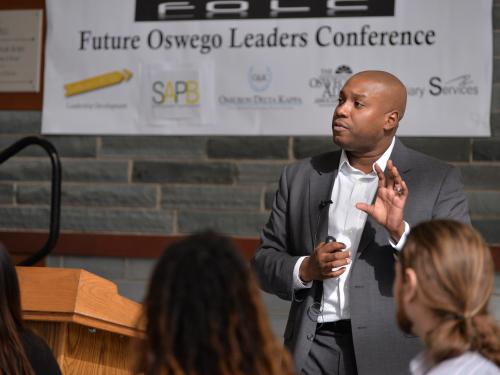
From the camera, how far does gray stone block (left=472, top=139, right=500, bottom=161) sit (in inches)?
199

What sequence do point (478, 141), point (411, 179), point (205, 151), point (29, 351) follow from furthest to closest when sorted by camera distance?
point (205, 151) → point (478, 141) → point (411, 179) → point (29, 351)

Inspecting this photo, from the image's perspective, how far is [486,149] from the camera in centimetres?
507

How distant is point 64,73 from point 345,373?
3114 mm

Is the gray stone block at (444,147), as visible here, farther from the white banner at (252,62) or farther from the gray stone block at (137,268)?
the gray stone block at (137,268)

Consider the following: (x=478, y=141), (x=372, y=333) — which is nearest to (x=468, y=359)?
(x=372, y=333)

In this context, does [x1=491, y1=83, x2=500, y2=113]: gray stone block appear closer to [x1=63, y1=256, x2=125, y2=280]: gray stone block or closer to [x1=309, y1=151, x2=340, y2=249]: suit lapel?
[x1=309, y1=151, x2=340, y2=249]: suit lapel

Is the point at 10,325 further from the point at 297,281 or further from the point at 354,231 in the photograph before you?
the point at 354,231

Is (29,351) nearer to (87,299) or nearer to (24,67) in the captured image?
(87,299)

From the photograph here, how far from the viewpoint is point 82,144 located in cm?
562

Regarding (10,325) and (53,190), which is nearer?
(10,325)

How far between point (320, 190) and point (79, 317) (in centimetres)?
97

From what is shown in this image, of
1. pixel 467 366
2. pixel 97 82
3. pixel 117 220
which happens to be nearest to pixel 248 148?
pixel 117 220

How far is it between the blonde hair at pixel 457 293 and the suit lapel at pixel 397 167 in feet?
3.49

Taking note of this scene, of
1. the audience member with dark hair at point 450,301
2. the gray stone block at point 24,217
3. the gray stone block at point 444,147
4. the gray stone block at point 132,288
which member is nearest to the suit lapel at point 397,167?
the audience member with dark hair at point 450,301
